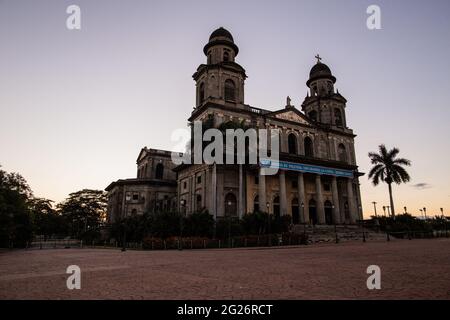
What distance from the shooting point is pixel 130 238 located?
3178 centimetres

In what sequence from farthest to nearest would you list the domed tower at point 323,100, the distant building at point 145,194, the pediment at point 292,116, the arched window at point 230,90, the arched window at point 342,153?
the distant building at point 145,194, the domed tower at point 323,100, the arched window at point 342,153, the pediment at point 292,116, the arched window at point 230,90

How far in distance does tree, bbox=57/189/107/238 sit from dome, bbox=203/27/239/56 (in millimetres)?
50037

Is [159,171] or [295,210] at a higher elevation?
[159,171]

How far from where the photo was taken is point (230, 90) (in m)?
39.8

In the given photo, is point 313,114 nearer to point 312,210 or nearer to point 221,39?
point 312,210

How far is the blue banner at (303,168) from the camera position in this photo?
33.7m

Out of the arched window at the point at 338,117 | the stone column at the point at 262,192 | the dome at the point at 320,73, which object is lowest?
the stone column at the point at 262,192

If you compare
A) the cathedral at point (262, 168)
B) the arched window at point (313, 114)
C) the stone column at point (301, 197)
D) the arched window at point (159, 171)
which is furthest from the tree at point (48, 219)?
the arched window at point (313, 114)

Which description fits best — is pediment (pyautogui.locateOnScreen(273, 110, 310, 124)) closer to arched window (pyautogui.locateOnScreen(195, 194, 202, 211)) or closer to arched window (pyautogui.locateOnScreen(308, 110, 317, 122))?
arched window (pyautogui.locateOnScreen(308, 110, 317, 122))

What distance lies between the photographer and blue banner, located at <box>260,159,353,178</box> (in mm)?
33734

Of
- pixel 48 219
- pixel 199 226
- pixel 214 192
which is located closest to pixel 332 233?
pixel 214 192

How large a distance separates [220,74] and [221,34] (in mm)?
7906

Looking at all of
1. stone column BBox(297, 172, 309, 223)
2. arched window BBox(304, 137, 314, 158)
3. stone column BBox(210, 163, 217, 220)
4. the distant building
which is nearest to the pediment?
arched window BBox(304, 137, 314, 158)

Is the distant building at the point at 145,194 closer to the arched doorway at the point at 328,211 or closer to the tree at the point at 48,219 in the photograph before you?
the arched doorway at the point at 328,211
